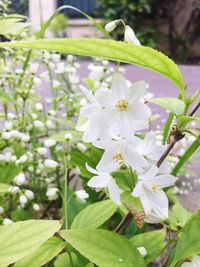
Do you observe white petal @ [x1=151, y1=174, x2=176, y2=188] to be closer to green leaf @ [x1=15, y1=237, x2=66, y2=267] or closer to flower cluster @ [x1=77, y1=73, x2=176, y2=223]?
flower cluster @ [x1=77, y1=73, x2=176, y2=223]

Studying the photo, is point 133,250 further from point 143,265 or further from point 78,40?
point 78,40

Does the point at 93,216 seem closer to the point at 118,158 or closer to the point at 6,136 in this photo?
the point at 118,158

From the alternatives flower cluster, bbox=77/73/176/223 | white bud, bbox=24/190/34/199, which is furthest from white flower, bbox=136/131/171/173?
white bud, bbox=24/190/34/199

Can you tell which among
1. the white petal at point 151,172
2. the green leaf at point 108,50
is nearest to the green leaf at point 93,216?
the white petal at point 151,172

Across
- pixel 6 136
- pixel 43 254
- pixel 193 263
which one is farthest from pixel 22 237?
pixel 6 136

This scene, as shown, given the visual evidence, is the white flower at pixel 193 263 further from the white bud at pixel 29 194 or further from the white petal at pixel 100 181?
the white bud at pixel 29 194

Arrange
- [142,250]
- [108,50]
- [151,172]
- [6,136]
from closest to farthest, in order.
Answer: [108,50]
[151,172]
[142,250]
[6,136]

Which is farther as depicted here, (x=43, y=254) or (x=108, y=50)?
(x=43, y=254)

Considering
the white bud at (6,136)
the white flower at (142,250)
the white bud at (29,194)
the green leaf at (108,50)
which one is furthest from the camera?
the white bud at (6,136)
